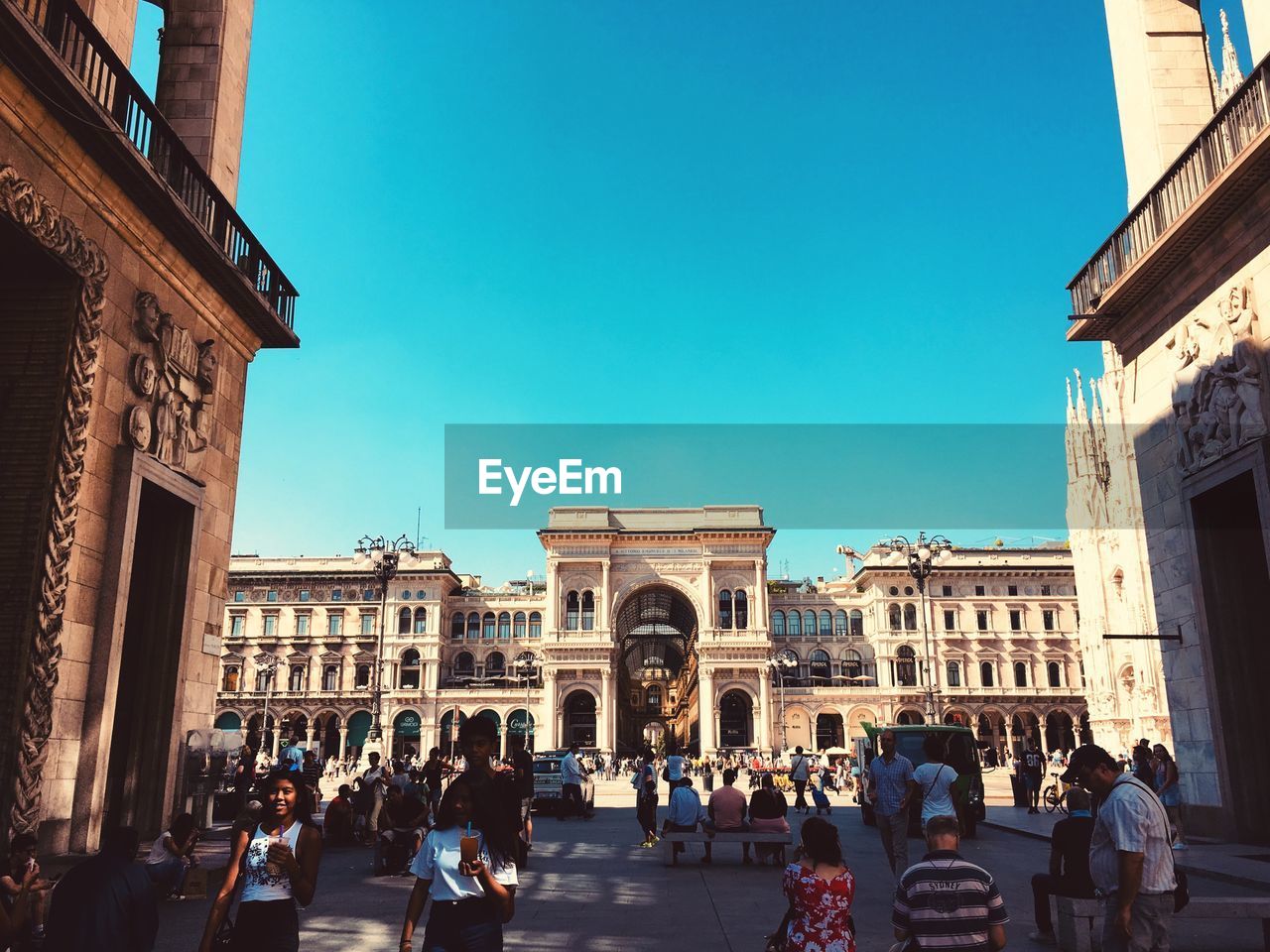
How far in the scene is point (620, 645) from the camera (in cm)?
7169

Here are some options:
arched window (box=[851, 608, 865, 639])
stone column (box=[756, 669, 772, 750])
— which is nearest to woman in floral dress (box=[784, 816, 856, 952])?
stone column (box=[756, 669, 772, 750])

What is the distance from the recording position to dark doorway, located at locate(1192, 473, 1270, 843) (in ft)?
39.3

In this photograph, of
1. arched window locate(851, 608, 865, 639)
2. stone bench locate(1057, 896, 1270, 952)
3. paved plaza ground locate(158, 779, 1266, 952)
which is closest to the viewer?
stone bench locate(1057, 896, 1270, 952)

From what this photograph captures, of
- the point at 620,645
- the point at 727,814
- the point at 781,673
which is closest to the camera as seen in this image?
the point at 727,814

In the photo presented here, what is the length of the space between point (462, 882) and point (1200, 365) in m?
12.2

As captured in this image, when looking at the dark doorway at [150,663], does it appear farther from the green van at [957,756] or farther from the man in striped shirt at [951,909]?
the green van at [957,756]

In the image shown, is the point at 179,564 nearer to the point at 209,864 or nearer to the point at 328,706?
the point at 209,864

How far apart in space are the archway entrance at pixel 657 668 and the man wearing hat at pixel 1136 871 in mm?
61357

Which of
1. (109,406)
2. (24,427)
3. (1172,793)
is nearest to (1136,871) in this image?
(1172,793)

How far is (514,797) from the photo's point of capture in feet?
16.7

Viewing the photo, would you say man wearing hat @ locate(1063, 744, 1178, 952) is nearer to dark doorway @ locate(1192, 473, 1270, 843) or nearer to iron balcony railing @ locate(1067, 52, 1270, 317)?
dark doorway @ locate(1192, 473, 1270, 843)

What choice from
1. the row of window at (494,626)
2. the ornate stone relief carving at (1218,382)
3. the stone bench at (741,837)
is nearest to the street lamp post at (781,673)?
the row of window at (494,626)

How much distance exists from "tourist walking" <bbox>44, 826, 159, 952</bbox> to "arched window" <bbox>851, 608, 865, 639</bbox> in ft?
247

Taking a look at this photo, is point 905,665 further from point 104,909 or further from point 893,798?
point 104,909
